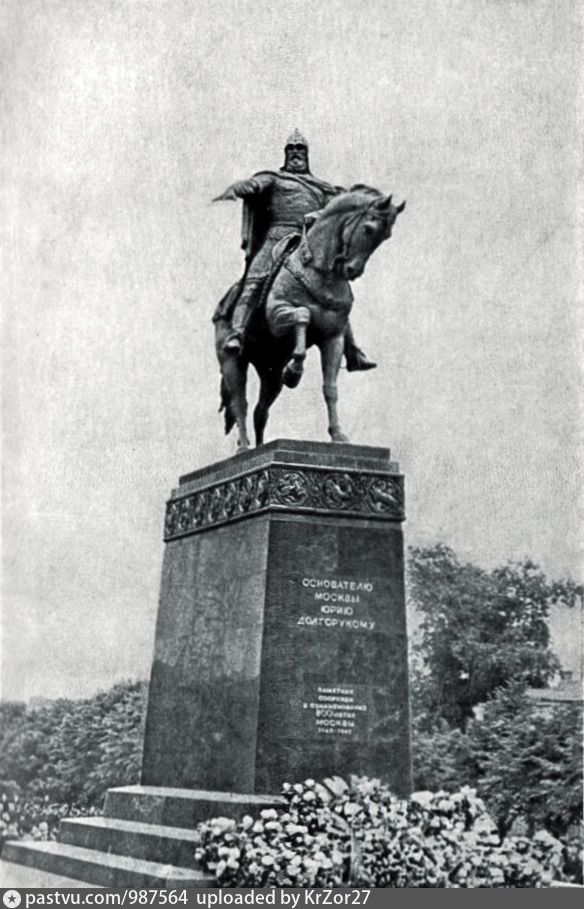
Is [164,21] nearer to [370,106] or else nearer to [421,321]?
[370,106]

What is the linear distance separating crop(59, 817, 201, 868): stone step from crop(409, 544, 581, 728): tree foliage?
34.4ft

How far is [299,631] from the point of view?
12312mm

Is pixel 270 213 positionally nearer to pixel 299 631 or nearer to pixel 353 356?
pixel 353 356

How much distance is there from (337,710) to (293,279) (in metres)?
4.25

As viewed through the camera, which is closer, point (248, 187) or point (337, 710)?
point (337, 710)

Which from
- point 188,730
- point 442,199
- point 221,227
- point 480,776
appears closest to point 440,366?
point 442,199

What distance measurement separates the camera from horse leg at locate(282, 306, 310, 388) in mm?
13396

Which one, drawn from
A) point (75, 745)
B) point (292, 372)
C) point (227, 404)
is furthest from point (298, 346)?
point (75, 745)

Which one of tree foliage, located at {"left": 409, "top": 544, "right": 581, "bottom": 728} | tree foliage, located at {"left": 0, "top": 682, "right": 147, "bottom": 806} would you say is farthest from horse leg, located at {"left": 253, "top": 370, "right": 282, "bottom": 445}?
tree foliage, located at {"left": 409, "top": 544, "right": 581, "bottom": 728}

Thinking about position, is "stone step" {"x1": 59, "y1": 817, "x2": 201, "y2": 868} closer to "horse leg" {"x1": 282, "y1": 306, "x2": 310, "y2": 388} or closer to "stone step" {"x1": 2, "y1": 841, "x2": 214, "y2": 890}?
"stone step" {"x1": 2, "y1": 841, "x2": 214, "y2": 890}

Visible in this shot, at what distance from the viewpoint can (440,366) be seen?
21.8 m

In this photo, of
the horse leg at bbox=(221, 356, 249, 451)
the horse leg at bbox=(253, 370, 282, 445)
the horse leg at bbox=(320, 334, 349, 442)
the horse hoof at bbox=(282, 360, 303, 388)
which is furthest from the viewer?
the horse leg at bbox=(253, 370, 282, 445)

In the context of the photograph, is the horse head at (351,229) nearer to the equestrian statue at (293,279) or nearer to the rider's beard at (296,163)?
the equestrian statue at (293,279)

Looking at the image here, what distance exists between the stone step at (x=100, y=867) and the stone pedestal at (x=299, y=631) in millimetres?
983
